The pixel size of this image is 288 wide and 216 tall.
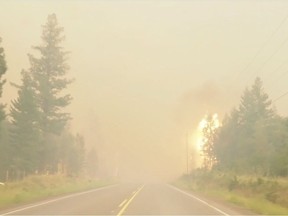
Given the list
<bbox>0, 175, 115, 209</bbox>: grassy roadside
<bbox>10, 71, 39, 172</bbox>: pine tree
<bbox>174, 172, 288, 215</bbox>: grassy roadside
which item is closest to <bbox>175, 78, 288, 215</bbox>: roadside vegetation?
<bbox>174, 172, 288, 215</bbox>: grassy roadside

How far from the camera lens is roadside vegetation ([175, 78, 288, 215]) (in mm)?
34856

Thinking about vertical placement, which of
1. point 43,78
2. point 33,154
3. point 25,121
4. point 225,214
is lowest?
point 225,214

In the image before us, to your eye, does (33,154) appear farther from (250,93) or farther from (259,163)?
(250,93)

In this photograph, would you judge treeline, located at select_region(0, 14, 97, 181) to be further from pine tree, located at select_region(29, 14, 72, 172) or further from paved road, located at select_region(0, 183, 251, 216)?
paved road, located at select_region(0, 183, 251, 216)

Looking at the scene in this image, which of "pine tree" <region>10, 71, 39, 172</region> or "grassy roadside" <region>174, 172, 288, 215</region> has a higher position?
"pine tree" <region>10, 71, 39, 172</region>

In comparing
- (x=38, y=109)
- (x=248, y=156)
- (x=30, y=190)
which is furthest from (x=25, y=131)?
(x=248, y=156)

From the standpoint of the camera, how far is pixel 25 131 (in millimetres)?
68062

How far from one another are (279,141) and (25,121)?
39.7 m

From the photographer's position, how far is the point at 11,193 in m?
32.7

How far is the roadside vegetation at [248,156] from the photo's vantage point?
34.9 m

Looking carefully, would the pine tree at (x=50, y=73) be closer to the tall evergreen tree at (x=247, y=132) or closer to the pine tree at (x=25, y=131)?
the pine tree at (x=25, y=131)

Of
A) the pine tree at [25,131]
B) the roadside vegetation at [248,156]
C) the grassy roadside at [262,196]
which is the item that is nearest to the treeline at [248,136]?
the roadside vegetation at [248,156]

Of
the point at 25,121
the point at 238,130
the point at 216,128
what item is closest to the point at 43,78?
the point at 25,121

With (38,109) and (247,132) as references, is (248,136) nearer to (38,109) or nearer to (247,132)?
(247,132)
